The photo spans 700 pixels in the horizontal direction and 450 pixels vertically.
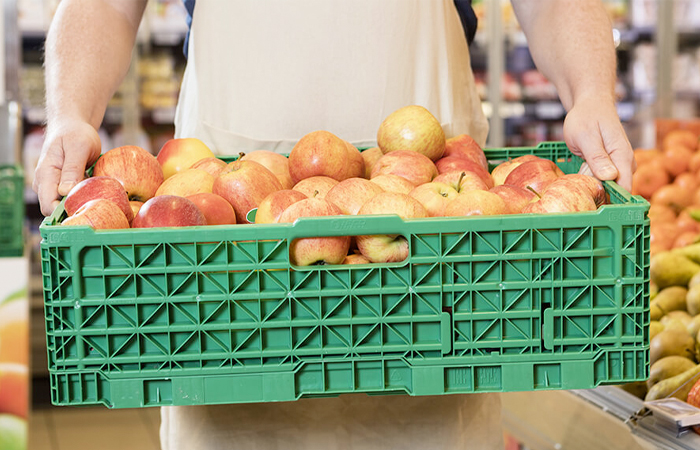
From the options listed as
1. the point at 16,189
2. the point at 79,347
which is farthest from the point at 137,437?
the point at 79,347

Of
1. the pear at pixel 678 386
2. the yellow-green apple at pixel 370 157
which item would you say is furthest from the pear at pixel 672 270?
the yellow-green apple at pixel 370 157

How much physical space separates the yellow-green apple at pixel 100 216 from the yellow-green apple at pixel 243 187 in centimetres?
22

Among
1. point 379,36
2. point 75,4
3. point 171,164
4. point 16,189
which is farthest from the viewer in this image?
point 16,189

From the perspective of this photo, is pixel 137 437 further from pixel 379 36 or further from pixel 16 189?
pixel 379 36

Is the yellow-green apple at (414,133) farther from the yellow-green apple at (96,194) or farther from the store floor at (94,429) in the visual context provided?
the store floor at (94,429)

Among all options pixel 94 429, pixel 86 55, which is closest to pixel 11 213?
pixel 94 429

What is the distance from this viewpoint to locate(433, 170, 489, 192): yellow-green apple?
1.24 meters

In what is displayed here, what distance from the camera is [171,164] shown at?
138 centimetres

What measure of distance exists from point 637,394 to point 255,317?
123cm

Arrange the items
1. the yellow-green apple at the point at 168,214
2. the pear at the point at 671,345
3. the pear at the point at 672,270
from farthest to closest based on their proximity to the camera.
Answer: the pear at the point at 672,270 < the pear at the point at 671,345 < the yellow-green apple at the point at 168,214

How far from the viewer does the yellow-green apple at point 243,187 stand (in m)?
1.19

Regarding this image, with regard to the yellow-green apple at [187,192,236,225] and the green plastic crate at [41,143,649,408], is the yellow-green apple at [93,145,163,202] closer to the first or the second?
the yellow-green apple at [187,192,236,225]

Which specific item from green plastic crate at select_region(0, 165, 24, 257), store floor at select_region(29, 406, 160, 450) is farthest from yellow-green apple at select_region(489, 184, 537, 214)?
store floor at select_region(29, 406, 160, 450)

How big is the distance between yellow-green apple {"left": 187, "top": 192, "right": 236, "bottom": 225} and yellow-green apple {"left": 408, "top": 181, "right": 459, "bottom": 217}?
11.4 inches
